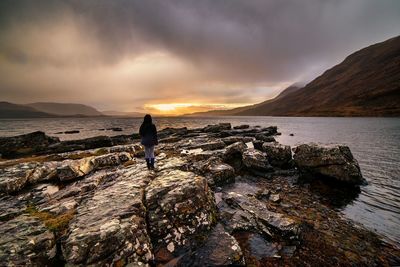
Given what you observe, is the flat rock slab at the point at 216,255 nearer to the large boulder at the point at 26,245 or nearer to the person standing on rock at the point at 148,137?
the large boulder at the point at 26,245

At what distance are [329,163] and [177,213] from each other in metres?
16.4

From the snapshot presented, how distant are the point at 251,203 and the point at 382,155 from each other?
32.2 m

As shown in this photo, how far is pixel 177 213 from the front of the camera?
864 centimetres

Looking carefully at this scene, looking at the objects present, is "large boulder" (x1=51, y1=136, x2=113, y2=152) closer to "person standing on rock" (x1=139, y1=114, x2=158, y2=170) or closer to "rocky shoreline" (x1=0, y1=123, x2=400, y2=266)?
"rocky shoreline" (x1=0, y1=123, x2=400, y2=266)

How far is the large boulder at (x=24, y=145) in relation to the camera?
127ft

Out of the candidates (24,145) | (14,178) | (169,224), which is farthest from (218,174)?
(24,145)

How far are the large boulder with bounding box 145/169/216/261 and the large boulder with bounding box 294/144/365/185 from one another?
14.0 metres

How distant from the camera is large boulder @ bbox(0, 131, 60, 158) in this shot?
3862 cm

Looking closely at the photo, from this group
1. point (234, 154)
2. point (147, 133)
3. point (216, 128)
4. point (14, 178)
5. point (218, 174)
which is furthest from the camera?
point (216, 128)

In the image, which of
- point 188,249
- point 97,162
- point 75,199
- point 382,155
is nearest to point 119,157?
point 97,162

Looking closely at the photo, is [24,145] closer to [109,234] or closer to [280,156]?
[109,234]

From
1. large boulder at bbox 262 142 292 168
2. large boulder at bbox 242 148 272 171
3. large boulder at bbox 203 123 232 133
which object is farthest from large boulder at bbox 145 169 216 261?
large boulder at bbox 203 123 232 133

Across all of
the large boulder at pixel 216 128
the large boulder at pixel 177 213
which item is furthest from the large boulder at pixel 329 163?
the large boulder at pixel 216 128

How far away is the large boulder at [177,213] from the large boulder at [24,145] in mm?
40259
